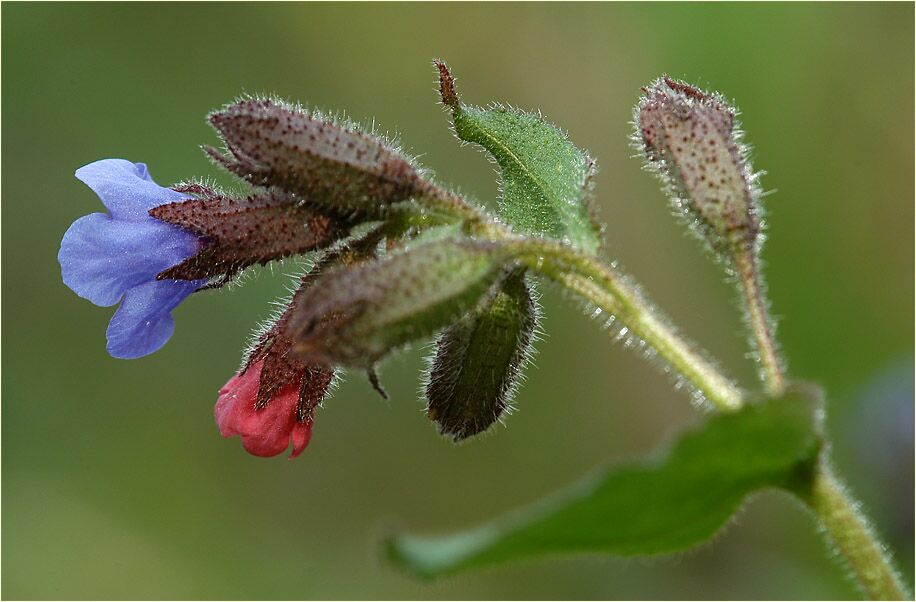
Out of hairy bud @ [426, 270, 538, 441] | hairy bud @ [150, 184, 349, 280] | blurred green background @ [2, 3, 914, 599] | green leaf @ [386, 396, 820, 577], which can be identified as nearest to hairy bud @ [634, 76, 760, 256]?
hairy bud @ [426, 270, 538, 441]

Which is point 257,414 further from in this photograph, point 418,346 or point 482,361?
point 418,346

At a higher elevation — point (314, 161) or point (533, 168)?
point (533, 168)

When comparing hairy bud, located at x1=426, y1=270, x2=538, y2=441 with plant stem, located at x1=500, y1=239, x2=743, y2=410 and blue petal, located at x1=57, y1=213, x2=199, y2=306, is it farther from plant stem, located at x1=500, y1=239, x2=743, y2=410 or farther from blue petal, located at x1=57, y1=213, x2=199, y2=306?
blue petal, located at x1=57, y1=213, x2=199, y2=306

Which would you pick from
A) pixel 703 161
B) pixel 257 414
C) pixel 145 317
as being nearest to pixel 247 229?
pixel 145 317

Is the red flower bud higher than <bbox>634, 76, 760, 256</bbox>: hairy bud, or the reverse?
<bbox>634, 76, 760, 256</bbox>: hairy bud

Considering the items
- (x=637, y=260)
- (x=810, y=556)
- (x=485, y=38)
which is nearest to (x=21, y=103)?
(x=485, y=38)

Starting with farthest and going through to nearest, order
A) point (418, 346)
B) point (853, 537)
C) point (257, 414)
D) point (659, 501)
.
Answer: point (418, 346)
point (257, 414)
point (853, 537)
point (659, 501)
